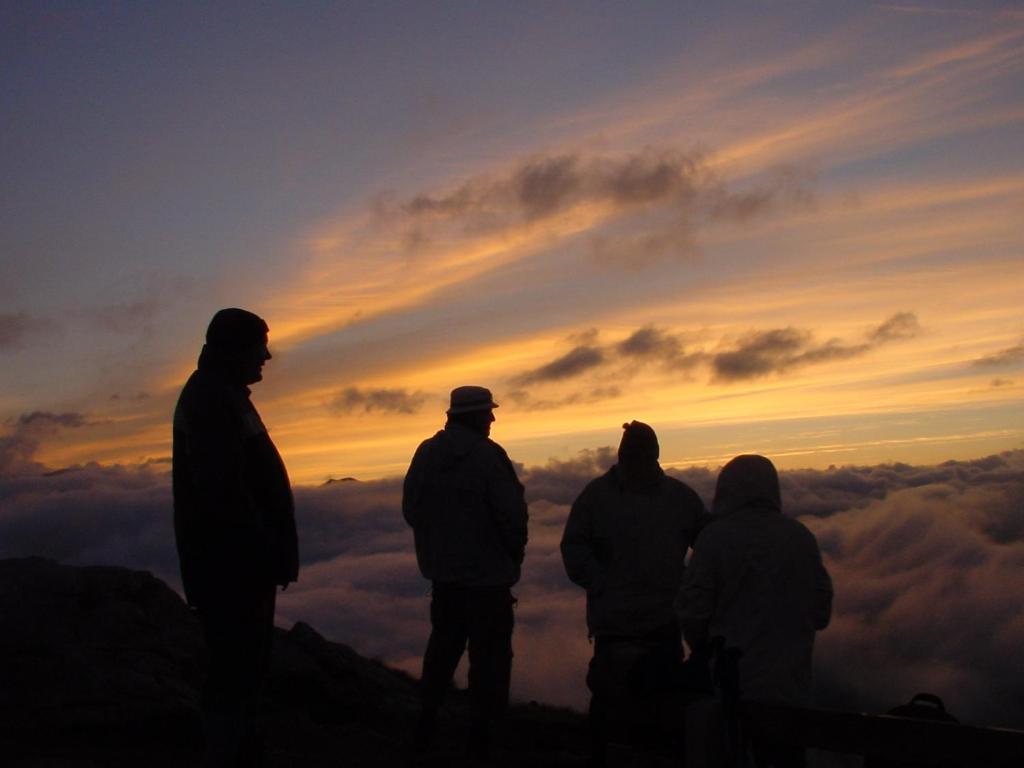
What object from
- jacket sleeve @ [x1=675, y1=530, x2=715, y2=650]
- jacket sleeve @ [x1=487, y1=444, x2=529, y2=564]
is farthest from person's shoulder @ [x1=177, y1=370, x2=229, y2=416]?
jacket sleeve @ [x1=487, y1=444, x2=529, y2=564]

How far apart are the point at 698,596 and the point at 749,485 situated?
0.52m

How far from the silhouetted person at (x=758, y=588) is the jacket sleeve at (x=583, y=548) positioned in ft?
6.43

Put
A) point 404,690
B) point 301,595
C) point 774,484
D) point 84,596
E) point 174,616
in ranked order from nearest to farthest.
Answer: point 774,484 → point 84,596 → point 174,616 → point 404,690 → point 301,595

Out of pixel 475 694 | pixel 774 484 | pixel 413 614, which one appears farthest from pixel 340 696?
pixel 413 614

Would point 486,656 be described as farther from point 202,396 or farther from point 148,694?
point 202,396

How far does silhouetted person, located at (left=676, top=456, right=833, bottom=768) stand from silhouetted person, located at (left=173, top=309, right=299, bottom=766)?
1.82m

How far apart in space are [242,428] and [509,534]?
250 cm

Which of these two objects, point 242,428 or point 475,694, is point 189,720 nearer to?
point 475,694

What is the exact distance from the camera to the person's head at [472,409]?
690 cm

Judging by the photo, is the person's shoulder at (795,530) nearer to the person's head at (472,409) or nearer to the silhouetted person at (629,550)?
the silhouetted person at (629,550)

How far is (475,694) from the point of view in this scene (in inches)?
265

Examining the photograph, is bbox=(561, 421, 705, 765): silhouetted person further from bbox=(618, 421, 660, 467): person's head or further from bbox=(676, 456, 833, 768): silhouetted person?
bbox=(676, 456, 833, 768): silhouetted person

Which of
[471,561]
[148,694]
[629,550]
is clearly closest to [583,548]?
[629,550]

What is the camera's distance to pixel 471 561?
6656mm
